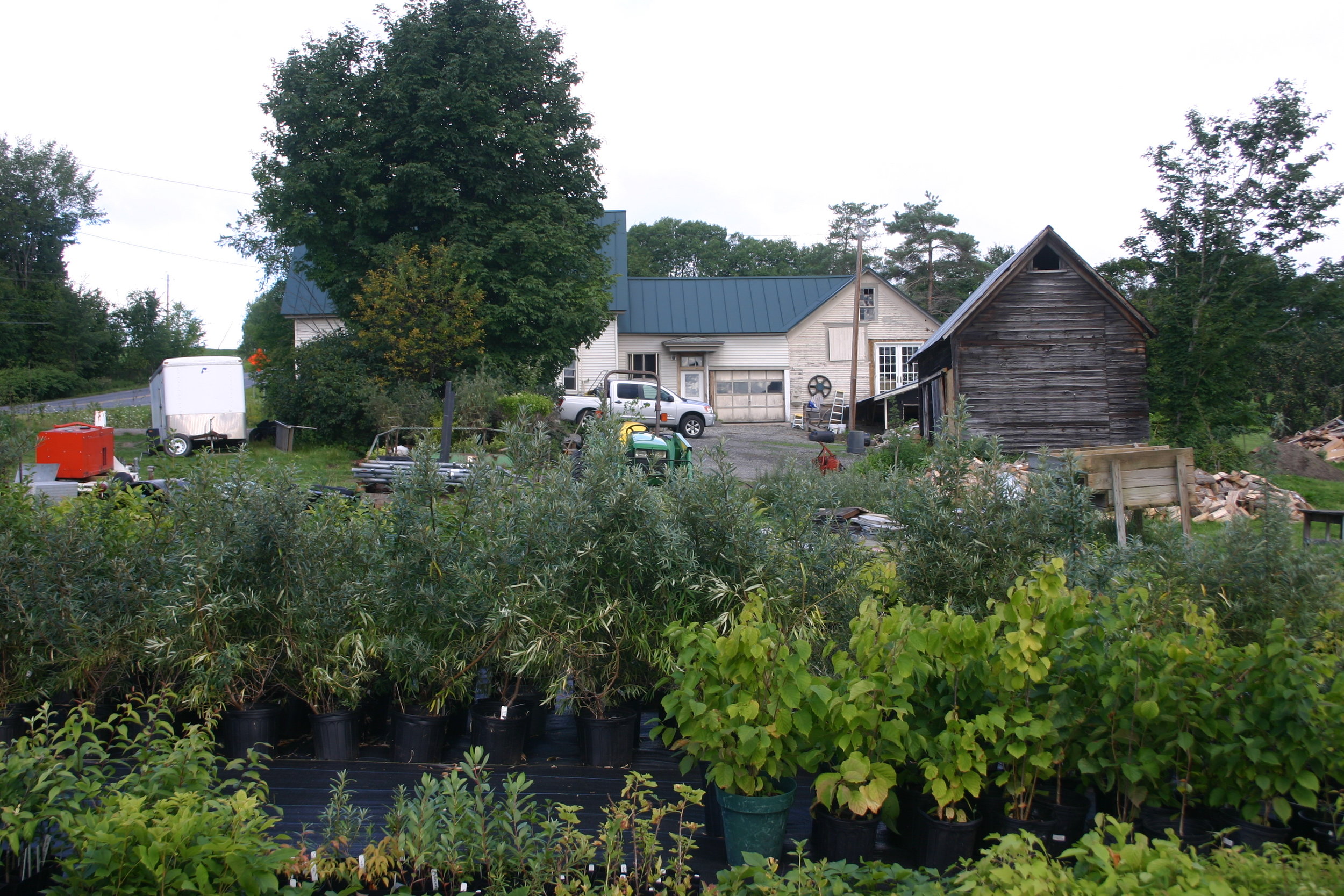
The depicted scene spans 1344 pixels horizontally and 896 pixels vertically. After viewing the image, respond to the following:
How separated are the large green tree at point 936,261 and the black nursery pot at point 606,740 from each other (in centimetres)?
4779

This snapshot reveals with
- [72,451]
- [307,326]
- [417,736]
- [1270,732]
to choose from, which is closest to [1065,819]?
[1270,732]

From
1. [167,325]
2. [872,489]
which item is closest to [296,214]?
[872,489]

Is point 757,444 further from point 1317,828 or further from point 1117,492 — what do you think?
point 1317,828

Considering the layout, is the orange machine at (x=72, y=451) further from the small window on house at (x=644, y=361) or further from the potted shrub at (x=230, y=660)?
the small window on house at (x=644, y=361)

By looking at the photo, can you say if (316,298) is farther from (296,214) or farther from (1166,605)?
(1166,605)

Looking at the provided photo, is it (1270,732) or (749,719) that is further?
(749,719)

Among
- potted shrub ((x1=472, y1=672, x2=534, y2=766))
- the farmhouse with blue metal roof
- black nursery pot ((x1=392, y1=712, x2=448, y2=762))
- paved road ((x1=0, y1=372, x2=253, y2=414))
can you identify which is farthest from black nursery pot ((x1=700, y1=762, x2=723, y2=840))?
paved road ((x1=0, y1=372, x2=253, y2=414))

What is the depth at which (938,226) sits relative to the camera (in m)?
50.9

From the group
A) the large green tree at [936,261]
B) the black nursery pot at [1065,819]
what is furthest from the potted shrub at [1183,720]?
the large green tree at [936,261]

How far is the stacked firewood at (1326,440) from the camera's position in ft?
68.8

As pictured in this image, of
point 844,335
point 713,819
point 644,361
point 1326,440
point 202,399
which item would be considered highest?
point 844,335

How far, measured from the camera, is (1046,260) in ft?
69.5

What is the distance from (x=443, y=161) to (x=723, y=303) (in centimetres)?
1484

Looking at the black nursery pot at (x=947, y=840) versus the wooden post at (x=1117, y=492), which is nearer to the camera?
the black nursery pot at (x=947, y=840)
